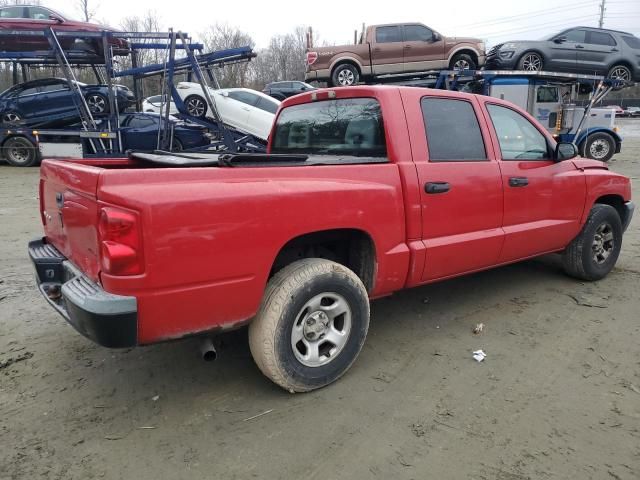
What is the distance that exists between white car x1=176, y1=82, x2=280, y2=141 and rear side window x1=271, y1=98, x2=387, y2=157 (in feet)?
30.5

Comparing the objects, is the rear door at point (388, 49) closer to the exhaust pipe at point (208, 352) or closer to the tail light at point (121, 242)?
the exhaust pipe at point (208, 352)

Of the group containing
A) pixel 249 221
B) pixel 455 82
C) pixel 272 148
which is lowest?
pixel 249 221

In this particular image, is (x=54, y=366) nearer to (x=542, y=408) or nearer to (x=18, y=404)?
(x=18, y=404)

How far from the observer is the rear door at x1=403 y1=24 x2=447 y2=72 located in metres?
13.3

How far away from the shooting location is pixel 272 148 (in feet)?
14.7

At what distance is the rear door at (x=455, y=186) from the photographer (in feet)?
11.2

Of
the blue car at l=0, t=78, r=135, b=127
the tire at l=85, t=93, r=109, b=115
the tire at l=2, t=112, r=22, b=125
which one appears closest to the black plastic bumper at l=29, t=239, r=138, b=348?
the tire at l=85, t=93, r=109, b=115

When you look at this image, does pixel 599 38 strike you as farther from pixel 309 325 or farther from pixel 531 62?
pixel 309 325

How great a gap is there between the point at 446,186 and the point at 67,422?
9.22 feet

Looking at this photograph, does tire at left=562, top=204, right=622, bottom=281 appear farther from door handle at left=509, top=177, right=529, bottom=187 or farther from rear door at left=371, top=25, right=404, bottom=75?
rear door at left=371, top=25, right=404, bottom=75

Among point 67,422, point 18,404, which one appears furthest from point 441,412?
point 18,404

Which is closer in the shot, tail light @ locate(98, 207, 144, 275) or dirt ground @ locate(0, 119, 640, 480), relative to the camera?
tail light @ locate(98, 207, 144, 275)

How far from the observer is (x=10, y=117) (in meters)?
14.0

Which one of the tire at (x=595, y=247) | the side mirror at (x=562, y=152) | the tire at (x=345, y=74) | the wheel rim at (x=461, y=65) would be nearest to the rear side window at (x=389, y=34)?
the tire at (x=345, y=74)
